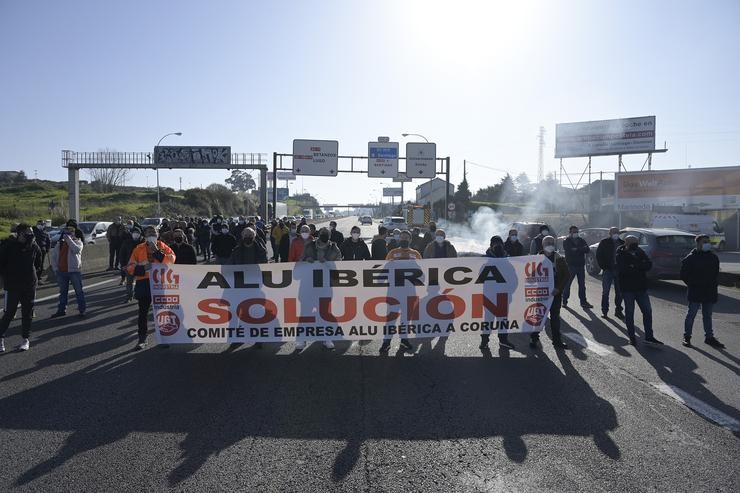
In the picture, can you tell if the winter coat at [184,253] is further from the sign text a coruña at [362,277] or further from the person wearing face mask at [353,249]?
the person wearing face mask at [353,249]

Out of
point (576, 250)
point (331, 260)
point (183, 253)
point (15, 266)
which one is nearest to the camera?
point (15, 266)

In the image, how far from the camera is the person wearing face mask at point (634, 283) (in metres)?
8.98

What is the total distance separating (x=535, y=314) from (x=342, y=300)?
2848mm

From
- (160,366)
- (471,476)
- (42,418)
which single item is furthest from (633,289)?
(42,418)

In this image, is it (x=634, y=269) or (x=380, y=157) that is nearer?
(x=634, y=269)

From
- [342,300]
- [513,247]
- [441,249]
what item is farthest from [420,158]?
[342,300]

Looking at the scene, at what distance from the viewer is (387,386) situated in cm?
661

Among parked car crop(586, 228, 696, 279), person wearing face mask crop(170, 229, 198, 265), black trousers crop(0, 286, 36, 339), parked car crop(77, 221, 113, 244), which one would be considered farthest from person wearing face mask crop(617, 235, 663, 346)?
parked car crop(77, 221, 113, 244)

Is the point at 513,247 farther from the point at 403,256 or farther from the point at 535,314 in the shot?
the point at 403,256

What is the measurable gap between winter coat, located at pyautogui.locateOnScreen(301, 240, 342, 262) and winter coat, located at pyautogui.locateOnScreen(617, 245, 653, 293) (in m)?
4.60

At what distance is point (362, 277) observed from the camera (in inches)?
326

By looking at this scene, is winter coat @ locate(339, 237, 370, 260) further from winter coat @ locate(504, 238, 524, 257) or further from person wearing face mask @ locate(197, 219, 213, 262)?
person wearing face mask @ locate(197, 219, 213, 262)

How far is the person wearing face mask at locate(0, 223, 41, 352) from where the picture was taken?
8.13 metres

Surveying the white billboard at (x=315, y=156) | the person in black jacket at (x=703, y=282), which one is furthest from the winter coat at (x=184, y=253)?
the white billboard at (x=315, y=156)
